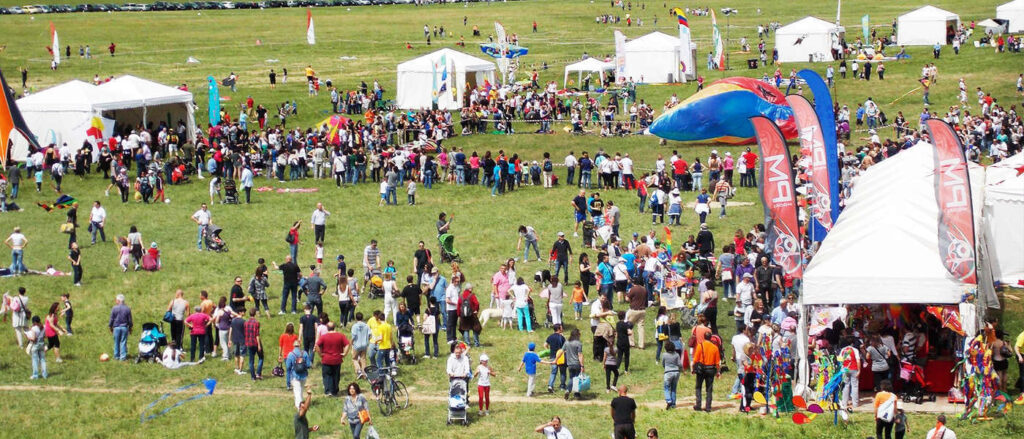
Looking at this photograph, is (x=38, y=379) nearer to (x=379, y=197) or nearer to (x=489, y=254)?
(x=489, y=254)

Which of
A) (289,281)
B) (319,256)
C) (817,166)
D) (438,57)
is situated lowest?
(289,281)

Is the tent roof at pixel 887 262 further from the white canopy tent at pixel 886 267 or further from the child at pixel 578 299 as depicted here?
the child at pixel 578 299

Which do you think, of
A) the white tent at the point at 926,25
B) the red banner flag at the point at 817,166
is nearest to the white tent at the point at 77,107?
the red banner flag at the point at 817,166

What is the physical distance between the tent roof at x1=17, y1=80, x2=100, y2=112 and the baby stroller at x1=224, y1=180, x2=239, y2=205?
8.80 metres

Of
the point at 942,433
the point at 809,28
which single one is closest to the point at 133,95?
the point at 942,433

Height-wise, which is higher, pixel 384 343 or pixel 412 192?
pixel 412 192

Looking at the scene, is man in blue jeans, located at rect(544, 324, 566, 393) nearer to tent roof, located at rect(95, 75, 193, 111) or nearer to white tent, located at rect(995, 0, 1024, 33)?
tent roof, located at rect(95, 75, 193, 111)

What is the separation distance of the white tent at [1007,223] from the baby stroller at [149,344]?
688 inches

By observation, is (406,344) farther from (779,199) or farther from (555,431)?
(779,199)

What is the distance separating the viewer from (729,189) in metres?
35.5

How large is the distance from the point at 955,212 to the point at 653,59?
4221 cm

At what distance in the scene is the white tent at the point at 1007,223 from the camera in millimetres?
25812

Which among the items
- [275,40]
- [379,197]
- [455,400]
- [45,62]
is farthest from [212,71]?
[455,400]

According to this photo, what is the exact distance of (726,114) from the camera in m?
44.8
